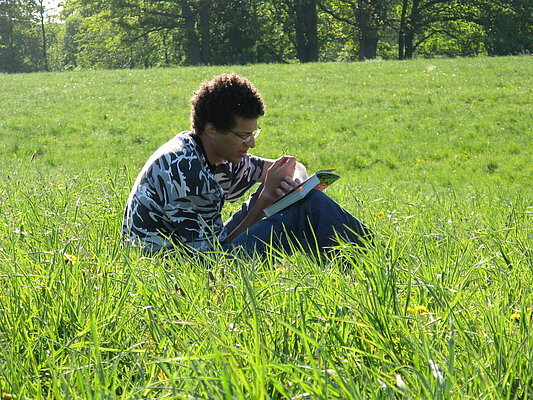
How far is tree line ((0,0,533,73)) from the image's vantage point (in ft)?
119

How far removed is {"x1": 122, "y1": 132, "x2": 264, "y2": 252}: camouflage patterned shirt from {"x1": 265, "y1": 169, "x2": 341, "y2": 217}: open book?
0.95 ft

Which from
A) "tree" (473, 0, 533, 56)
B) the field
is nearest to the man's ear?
the field

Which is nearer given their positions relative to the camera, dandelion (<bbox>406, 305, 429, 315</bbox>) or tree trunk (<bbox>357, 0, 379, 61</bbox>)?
dandelion (<bbox>406, 305, 429, 315</bbox>)

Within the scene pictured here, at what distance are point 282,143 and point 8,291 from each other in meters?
11.1

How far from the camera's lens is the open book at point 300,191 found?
3480 mm

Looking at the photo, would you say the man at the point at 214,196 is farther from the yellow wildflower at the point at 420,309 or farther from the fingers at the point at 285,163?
the yellow wildflower at the point at 420,309

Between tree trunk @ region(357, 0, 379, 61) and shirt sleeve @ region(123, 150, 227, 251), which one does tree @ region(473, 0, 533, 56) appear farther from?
shirt sleeve @ region(123, 150, 227, 251)

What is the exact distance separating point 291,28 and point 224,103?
37.9 m

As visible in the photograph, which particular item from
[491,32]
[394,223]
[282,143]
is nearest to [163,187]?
[394,223]

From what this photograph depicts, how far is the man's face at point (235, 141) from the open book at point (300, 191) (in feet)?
1.08

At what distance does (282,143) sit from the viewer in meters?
13.2

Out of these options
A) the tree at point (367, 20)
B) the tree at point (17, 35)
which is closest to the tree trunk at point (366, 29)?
the tree at point (367, 20)

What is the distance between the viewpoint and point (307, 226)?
359 cm

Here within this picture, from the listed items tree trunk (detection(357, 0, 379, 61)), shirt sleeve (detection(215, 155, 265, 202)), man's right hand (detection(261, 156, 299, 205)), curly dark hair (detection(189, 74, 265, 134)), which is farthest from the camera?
tree trunk (detection(357, 0, 379, 61))
